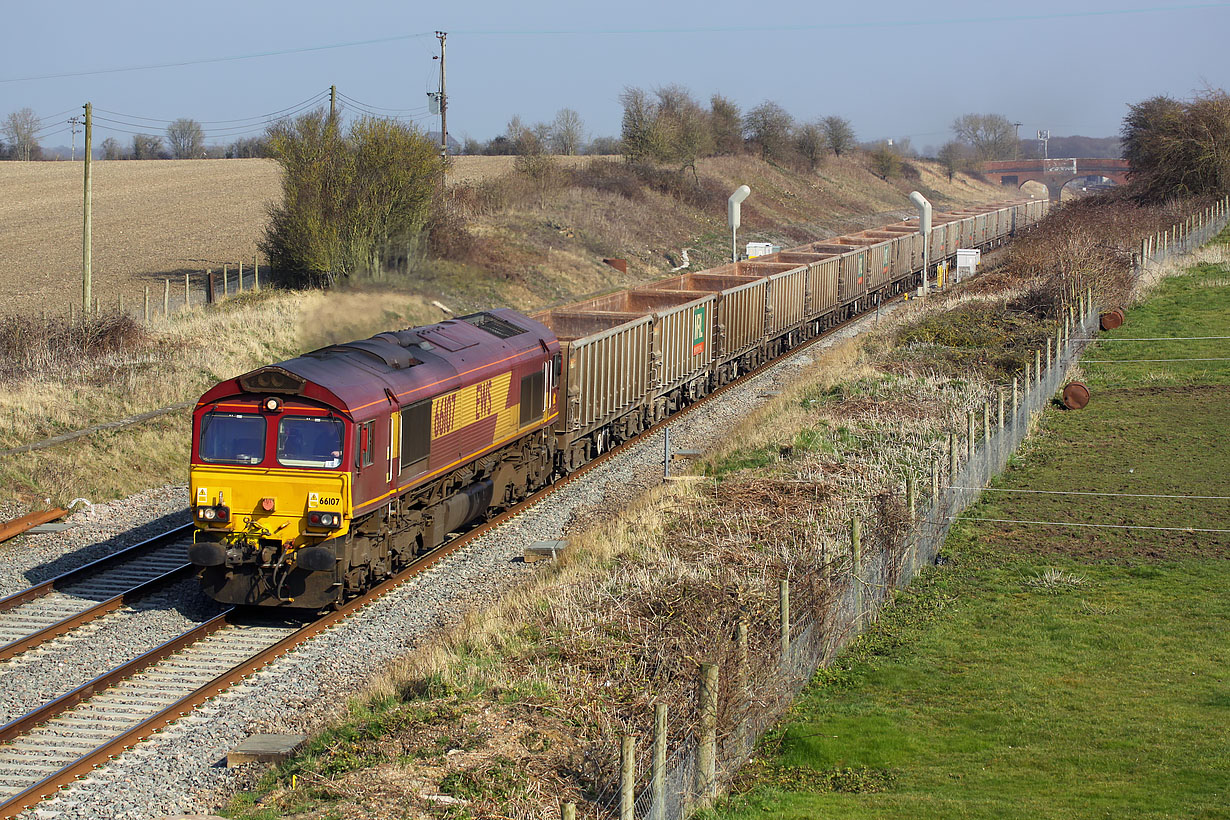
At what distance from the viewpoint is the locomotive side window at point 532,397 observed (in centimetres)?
2041

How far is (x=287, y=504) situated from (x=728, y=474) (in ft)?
28.5

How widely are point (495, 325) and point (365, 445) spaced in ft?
19.9

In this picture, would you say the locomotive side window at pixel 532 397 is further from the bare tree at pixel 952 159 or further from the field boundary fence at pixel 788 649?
the bare tree at pixel 952 159

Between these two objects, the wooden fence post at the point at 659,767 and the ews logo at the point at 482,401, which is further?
the ews logo at the point at 482,401

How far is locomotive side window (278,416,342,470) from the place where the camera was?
14578mm

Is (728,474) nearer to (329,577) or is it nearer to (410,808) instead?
(329,577)

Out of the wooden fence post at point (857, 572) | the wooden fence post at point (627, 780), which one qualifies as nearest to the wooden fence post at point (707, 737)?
the wooden fence post at point (627, 780)

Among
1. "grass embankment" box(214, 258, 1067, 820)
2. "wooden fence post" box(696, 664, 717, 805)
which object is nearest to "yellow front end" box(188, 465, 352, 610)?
"grass embankment" box(214, 258, 1067, 820)

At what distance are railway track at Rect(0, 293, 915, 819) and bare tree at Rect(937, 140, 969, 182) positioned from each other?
133m

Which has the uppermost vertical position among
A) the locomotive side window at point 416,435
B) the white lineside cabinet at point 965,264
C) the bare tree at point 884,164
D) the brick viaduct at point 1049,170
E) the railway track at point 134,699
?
the brick viaduct at point 1049,170

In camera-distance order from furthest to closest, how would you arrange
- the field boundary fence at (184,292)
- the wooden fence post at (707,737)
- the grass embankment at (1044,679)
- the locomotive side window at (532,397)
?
the field boundary fence at (184,292), the locomotive side window at (532,397), the grass embankment at (1044,679), the wooden fence post at (707,737)

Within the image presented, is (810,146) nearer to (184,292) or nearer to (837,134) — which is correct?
(837,134)

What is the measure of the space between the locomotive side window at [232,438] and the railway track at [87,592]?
9.17 feet

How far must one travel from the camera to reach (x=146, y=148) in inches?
4840
